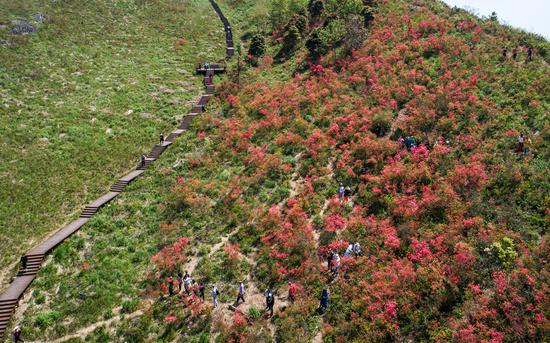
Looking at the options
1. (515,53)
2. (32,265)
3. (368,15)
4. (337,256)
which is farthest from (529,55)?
(32,265)

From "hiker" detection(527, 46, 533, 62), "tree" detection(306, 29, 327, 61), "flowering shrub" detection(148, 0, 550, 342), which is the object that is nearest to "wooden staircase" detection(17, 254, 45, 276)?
"flowering shrub" detection(148, 0, 550, 342)

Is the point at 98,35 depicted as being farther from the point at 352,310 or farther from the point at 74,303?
the point at 352,310

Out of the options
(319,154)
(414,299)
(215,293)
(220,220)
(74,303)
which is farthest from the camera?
(319,154)

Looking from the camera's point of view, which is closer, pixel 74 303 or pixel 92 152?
pixel 74 303

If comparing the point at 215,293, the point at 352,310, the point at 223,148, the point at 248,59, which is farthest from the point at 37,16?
the point at 352,310

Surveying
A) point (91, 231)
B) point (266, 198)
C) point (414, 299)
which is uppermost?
point (414, 299)

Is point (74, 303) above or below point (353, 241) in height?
below
